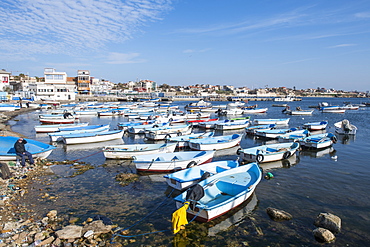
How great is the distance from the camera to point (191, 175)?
12.8 metres

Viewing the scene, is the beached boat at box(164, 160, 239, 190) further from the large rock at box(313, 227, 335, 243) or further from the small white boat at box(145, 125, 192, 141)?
the small white boat at box(145, 125, 192, 141)

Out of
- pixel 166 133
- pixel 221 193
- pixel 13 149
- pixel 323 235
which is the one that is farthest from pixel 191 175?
pixel 166 133

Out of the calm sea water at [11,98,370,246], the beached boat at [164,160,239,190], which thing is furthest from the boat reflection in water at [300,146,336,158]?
the beached boat at [164,160,239,190]

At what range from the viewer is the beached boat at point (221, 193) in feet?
30.5

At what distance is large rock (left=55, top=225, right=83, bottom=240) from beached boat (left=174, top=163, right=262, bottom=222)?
3.44 metres

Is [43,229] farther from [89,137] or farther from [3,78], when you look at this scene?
[3,78]

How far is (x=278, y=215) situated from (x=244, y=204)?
1.56m

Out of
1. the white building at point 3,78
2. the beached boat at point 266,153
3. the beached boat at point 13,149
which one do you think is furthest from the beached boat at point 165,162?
the white building at point 3,78

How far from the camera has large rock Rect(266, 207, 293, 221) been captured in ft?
33.5

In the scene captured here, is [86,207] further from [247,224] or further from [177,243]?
[247,224]

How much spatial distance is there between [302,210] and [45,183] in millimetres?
12394

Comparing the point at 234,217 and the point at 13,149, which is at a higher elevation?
the point at 13,149

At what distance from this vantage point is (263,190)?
43.4ft

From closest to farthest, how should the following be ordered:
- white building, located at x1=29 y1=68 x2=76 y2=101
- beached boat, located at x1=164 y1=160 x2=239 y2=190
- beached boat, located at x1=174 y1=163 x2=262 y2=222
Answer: beached boat, located at x1=174 y1=163 x2=262 y2=222 < beached boat, located at x1=164 y1=160 x2=239 y2=190 < white building, located at x1=29 y1=68 x2=76 y2=101
